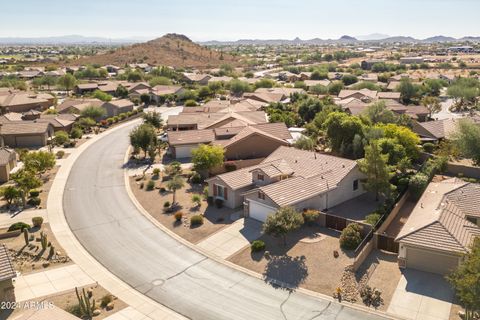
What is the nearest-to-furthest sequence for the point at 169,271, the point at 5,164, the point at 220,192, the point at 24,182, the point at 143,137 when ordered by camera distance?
1. the point at 169,271
2. the point at 24,182
3. the point at 220,192
4. the point at 5,164
5. the point at 143,137

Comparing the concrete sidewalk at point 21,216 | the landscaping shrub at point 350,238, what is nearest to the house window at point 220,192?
the landscaping shrub at point 350,238

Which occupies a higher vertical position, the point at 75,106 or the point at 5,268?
the point at 75,106

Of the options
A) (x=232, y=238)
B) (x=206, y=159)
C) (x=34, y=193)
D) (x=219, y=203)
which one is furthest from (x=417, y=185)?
(x=34, y=193)

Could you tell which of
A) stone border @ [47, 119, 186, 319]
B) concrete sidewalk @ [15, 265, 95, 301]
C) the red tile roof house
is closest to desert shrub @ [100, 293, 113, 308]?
stone border @ [47, 119, 186, 319]

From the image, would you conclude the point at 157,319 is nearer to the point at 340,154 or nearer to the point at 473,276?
the point at 473,276

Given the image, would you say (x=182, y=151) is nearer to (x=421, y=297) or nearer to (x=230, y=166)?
(x=230, y=166)

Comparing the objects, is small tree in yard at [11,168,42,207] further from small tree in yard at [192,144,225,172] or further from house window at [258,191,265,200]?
house window at [258,191,265,200]

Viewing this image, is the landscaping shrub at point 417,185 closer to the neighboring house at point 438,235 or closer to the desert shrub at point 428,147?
the neighboring house at point 438,235
